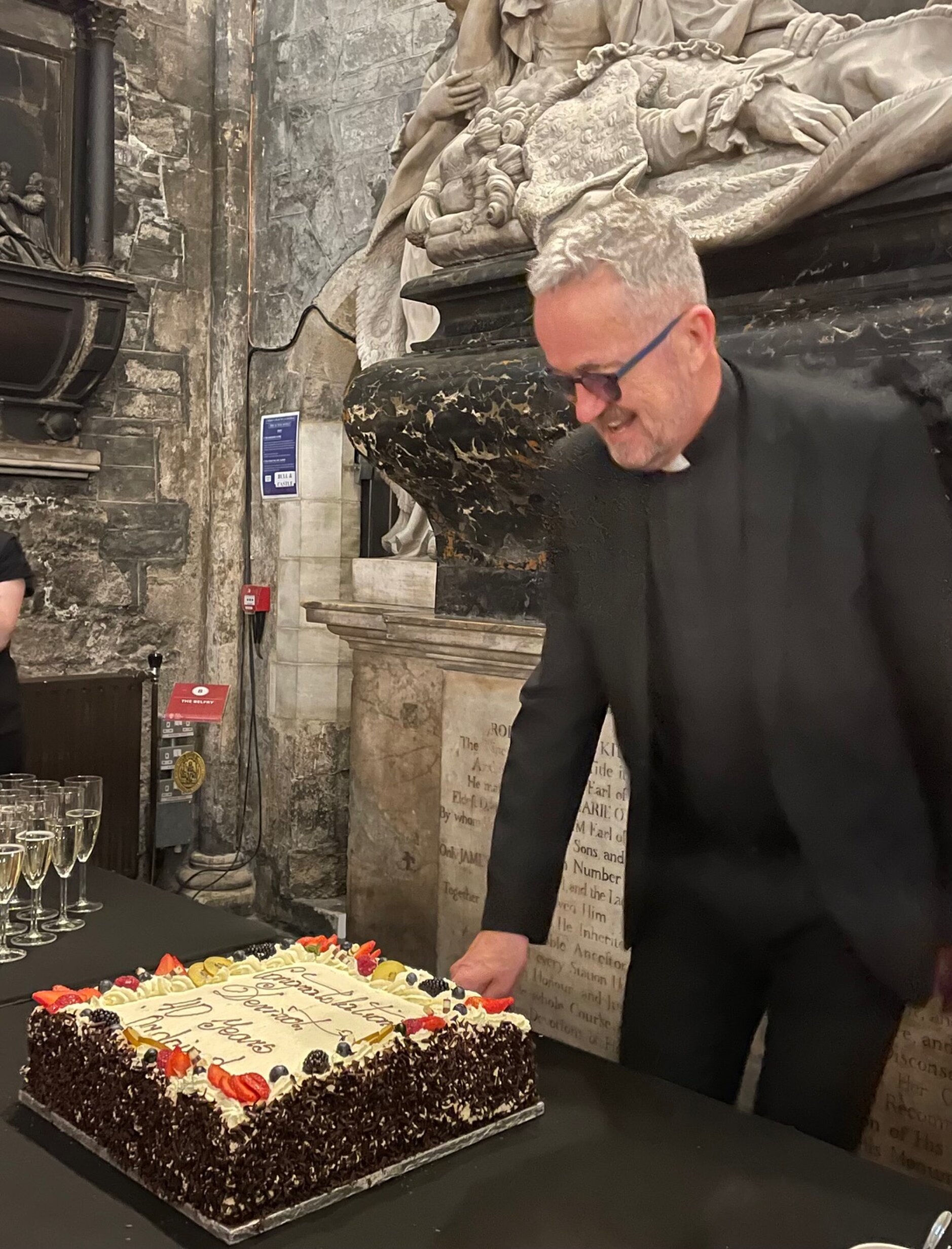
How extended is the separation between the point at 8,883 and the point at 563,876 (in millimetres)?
809

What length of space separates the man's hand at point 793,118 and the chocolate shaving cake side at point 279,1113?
1247 millimetres

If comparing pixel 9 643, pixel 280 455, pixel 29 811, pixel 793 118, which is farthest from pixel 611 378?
pixel 280 455

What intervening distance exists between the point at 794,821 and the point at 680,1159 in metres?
0.42

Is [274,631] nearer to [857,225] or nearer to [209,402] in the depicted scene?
[209,402]

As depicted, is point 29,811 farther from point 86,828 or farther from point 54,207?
point 54,207

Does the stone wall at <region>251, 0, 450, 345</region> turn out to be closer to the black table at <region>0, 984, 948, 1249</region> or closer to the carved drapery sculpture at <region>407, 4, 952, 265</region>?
the carved drapery sculpture at <region>407, 4, 952, 265</region>

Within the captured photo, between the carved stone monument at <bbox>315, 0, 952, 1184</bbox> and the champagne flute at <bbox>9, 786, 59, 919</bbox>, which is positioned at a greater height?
the carved stone monument at <bbox>315, 0, 952, 1184</bbox>

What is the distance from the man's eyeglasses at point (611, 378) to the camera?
1.42 m

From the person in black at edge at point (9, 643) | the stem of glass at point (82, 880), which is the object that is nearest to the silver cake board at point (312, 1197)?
the stem of glass at point (82, 880)

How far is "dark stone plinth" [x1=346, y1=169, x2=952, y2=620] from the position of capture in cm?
150

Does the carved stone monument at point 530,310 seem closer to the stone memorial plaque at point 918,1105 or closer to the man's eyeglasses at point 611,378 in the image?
the stone memorial plaque at point 918,1105

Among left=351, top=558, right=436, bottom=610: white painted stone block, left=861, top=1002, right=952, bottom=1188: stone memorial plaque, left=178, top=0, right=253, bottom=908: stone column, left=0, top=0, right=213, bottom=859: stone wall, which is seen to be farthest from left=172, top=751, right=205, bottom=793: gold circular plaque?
left=861, top=1002, right=952, bottom=1188: stone memorial plaque

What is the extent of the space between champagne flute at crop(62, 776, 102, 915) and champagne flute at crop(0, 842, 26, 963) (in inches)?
5.9

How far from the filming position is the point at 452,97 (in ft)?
7.59
